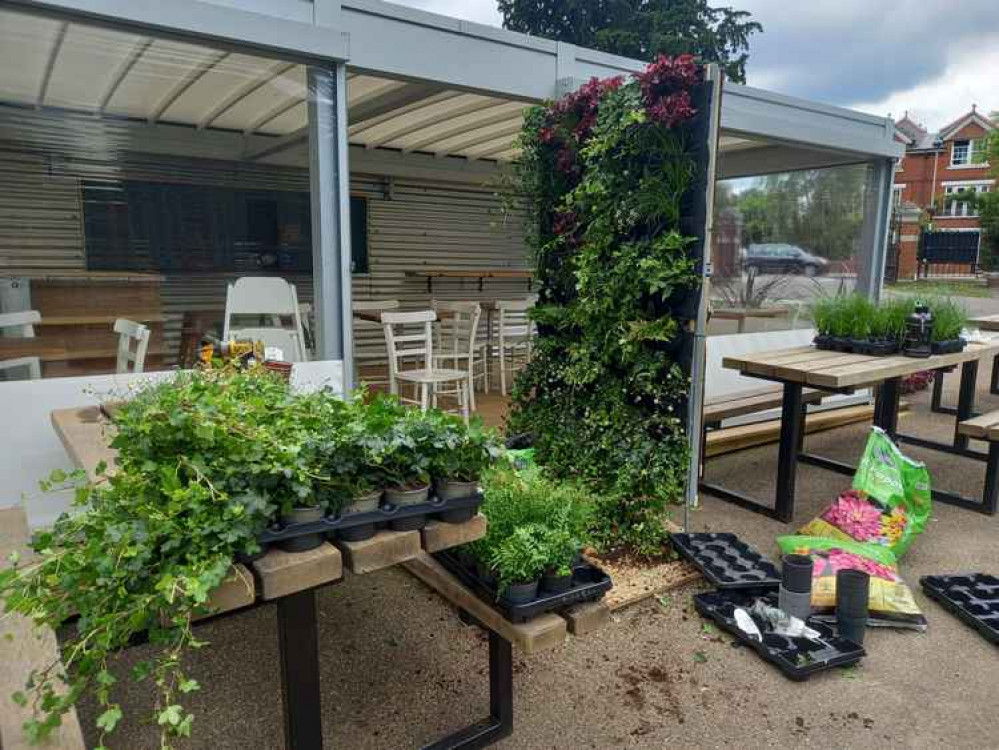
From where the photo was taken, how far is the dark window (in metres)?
2.99

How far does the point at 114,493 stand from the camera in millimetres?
1267

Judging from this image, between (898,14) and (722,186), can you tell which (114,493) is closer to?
(722,186)

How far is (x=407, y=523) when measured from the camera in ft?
4.84

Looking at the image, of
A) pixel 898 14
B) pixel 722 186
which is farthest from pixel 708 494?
pixel 898 14

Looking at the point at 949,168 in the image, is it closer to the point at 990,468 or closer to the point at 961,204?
the point at 961,204

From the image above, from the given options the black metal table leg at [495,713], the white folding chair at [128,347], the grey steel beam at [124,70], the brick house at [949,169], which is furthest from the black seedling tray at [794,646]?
the brick house at [949,169]

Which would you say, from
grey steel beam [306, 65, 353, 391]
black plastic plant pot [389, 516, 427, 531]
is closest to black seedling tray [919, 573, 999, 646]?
black plastic plant pot [389, 516, 427, 531]

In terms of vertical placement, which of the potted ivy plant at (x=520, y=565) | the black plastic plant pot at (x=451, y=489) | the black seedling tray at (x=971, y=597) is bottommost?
the black seedling tray at (x=971, y=597)

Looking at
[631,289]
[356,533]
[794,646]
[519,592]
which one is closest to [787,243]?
[631,289]

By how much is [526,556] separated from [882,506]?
217 centimetres

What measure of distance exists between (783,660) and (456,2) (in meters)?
19.6

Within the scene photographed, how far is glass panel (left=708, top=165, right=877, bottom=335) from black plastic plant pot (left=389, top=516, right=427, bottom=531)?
4.15m

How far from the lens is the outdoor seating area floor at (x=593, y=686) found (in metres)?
1.93

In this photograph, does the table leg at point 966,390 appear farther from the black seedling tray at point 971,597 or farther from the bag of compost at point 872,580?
the bag of compost at point 872,580
